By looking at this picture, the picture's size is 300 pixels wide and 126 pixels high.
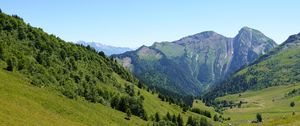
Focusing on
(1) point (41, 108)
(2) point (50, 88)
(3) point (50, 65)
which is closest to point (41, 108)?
(1) point (41, 108)

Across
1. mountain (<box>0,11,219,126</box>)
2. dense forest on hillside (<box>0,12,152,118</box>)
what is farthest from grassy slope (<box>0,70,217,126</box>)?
dense forest on hillside (<box>0,12,152,118</box>)

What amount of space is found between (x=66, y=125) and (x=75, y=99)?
38.6 m

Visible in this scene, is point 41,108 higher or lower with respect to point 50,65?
lower

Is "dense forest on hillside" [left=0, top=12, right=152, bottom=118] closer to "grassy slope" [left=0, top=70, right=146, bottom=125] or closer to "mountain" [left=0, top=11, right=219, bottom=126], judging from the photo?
"mountain" [left=0, top=11, right=219, bottom=126]

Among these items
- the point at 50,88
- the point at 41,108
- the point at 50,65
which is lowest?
the point at 41,108

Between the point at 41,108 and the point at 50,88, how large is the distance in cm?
2877

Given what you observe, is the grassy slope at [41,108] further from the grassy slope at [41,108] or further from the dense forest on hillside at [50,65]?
the dense forest on hillside at [50,65]

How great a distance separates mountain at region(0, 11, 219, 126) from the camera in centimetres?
10656

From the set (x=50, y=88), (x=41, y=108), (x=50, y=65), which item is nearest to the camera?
(x=41, y=108)

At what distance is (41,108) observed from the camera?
111938mm

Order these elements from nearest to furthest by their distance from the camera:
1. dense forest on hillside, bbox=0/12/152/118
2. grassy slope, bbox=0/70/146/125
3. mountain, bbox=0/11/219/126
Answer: grassy slope, bbox=0/70/146/125
mountain, bbox=0/11/219/126
dense forest on hillside, bbox=0/12/152/118

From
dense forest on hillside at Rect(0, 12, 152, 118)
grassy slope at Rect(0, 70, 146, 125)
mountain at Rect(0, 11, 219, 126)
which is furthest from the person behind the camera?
dense forest on hillside at Rect(0, 12, 152, 118)

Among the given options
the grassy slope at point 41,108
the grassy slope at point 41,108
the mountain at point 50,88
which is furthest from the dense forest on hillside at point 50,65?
the grassy slope at point 41,108

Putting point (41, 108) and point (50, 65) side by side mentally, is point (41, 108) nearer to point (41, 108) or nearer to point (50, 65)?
point (41, 108)
